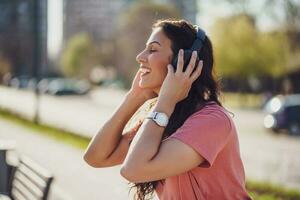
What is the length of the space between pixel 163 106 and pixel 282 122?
25.0 metres

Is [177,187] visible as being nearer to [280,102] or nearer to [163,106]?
[163,106]

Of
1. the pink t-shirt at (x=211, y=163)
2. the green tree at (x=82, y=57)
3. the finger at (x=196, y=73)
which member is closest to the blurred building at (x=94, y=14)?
the green tree at (x=82, y=57)

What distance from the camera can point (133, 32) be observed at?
78.4 meters

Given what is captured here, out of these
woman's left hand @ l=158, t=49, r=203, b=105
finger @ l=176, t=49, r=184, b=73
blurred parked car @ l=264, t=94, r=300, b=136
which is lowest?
blurred parked car @ l=264, t=94, r=300, b=136

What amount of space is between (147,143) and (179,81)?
282 millimetres

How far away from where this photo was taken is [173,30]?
277 centimetres

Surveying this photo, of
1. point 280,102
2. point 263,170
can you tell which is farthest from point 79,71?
point 263,170

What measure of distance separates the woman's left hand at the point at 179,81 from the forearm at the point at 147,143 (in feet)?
0.12

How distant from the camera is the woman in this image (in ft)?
8.40

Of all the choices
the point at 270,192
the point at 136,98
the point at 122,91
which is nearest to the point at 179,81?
the point at 136,98

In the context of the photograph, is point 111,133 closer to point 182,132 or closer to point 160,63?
point 160,63

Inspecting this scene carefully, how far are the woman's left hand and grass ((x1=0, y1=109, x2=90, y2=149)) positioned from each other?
14385 millimetres

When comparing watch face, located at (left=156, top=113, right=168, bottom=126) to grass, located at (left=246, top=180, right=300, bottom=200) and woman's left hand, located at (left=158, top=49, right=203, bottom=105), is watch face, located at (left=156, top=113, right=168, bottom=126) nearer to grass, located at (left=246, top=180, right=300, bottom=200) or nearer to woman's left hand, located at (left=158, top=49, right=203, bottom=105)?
woman's left hand, located at (left=158, top=49, right=203, bottom=105)

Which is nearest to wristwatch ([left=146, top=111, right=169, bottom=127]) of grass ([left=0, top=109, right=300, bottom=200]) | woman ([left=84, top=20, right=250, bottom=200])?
woman ([left=84, top=20, right=250, bottom=200])
